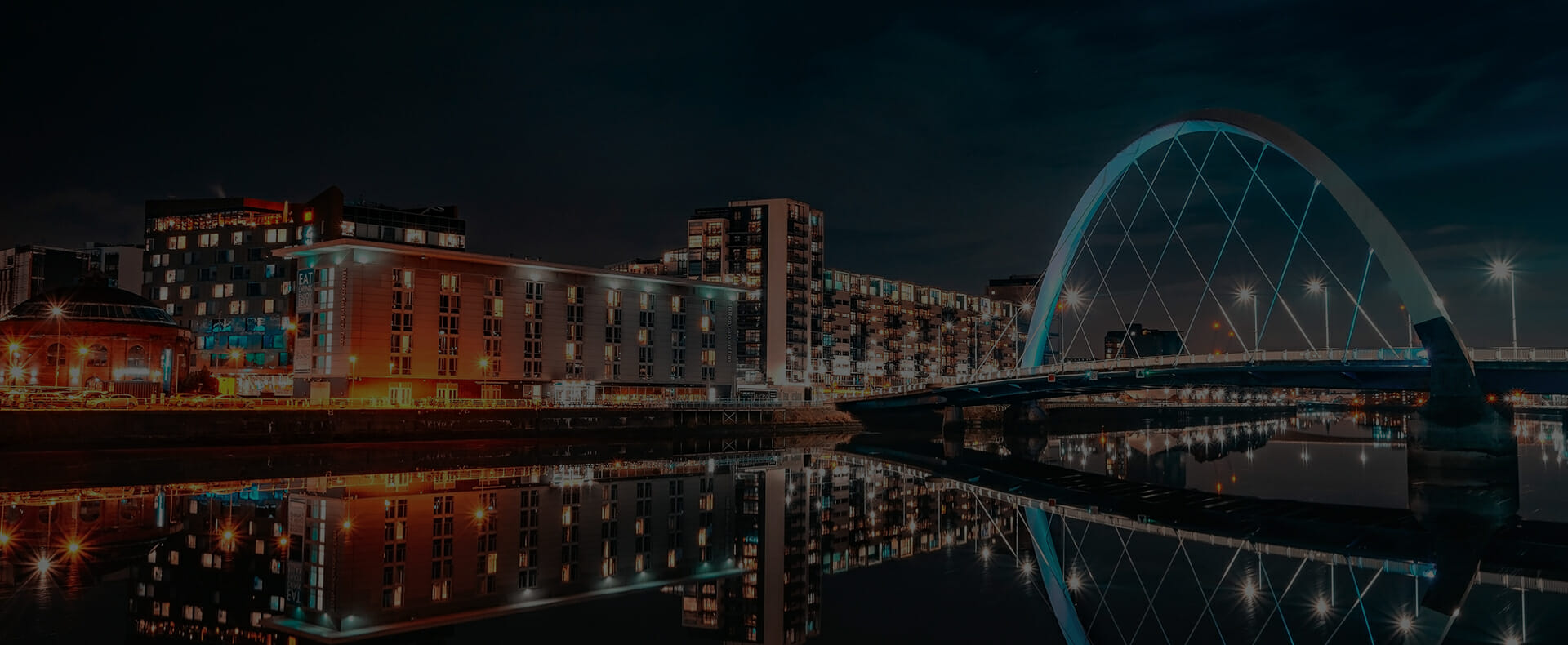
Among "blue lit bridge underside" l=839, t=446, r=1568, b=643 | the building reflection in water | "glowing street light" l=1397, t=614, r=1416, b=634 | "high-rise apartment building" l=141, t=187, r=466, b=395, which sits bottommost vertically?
"blue lit bridge underside" l=839, t=446, r=1568, b=643

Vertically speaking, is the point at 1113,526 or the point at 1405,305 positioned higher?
the point at 1405,305

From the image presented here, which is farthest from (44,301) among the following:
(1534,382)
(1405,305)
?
(1534,382)

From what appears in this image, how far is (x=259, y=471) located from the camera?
4900 cm

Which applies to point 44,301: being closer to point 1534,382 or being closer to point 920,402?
point 920,402

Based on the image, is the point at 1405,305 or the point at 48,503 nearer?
the point at 48,503

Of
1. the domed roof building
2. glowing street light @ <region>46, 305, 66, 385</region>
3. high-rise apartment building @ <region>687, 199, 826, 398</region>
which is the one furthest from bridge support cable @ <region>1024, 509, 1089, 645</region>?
high-rise apartment building @ <region>687, 199, 826, 398</region>

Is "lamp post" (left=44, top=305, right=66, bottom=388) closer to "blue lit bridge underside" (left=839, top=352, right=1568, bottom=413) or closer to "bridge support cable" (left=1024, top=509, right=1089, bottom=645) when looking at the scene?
"blue lit bridge underside" (left=839, top=352, right=1568, bottom=413)

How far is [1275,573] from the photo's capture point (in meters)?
26.4

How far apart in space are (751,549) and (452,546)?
7.96 metres

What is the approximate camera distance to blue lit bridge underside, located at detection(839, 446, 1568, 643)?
20.4 metres

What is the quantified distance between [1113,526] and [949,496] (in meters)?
10.5

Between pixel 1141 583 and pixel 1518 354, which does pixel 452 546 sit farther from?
pixel 1518 354

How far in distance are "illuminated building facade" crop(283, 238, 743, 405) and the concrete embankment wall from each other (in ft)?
33.1

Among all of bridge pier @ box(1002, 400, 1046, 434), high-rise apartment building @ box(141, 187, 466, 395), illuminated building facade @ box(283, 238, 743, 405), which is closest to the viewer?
illuminated building facade @ box(283, 238, 743, 405)
